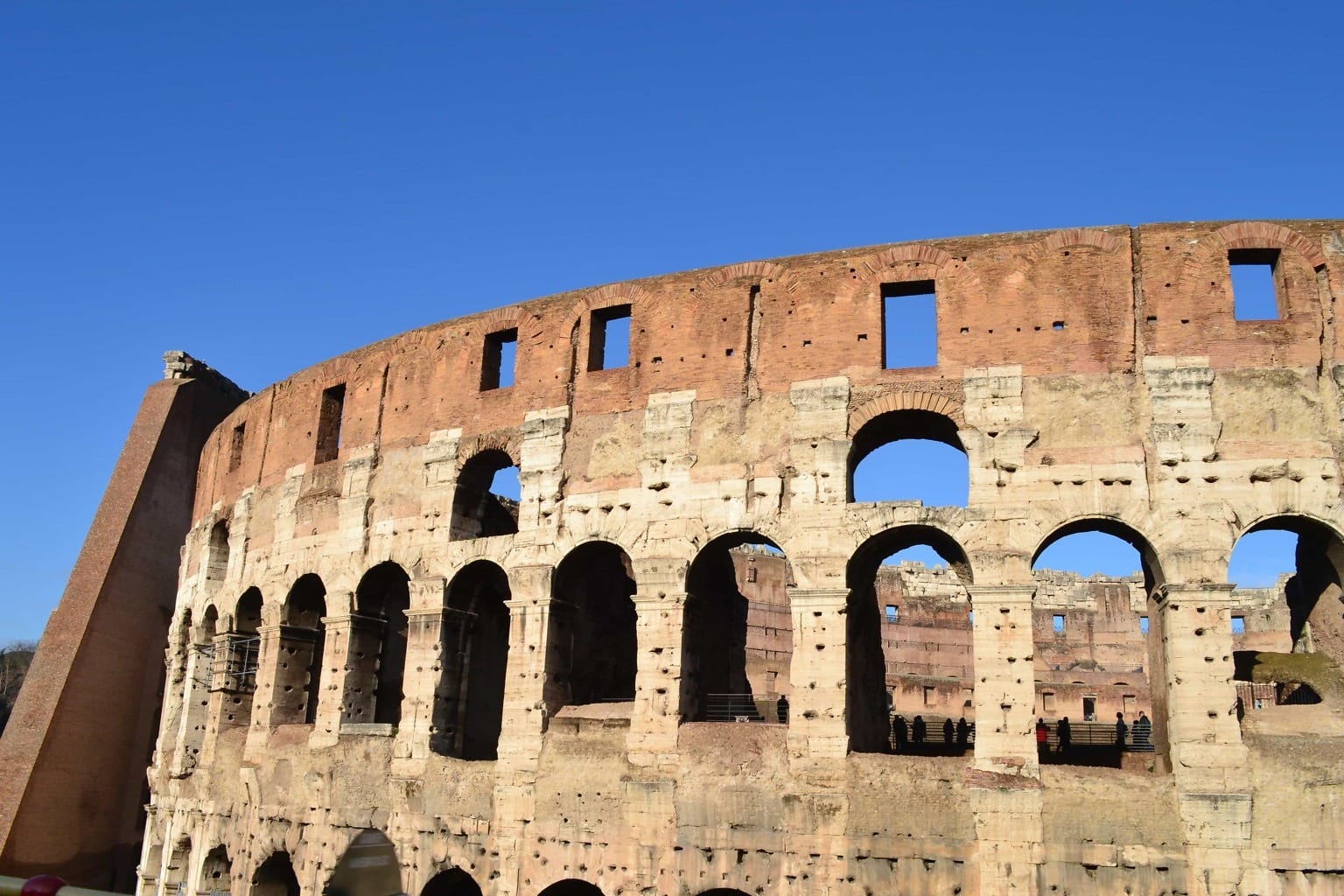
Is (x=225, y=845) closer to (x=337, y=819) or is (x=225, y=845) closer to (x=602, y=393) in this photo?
(x=337, y=819)

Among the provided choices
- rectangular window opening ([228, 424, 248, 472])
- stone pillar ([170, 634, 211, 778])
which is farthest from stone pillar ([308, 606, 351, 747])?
rectangular window opening ([228, 424, 248, 472])

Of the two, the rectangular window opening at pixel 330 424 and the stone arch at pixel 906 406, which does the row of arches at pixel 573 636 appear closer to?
the stone arch at pixel 906 406

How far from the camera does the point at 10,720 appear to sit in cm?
2106

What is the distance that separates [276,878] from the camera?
16531mm

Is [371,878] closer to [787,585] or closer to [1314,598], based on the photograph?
[787,585]

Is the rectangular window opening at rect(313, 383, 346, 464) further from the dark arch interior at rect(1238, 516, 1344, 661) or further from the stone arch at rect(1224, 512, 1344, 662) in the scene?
the dark arch interior at rect(1238, 516, 1344, 661)

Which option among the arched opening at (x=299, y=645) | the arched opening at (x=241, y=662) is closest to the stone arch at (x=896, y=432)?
the arched opening at (x=299, y=645)

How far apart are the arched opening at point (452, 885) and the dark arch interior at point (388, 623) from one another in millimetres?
2273

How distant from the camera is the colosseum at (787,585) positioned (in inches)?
469

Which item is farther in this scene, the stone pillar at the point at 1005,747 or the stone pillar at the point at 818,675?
the stone pillar at the point at 818,675

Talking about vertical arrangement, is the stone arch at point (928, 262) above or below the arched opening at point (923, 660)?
above

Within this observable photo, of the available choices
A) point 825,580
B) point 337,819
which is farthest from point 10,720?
point 825,580

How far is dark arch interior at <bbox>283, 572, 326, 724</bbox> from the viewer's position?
58.3 ft

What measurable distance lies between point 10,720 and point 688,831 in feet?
48.4
